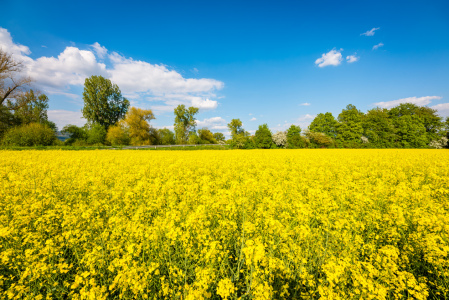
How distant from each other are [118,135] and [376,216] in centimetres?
5356

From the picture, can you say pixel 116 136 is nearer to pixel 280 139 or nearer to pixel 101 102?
pixel 101 102

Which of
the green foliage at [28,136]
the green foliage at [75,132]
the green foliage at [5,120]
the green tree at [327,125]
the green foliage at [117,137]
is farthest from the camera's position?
the green tree at [327,125]

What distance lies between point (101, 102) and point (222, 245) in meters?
64.2

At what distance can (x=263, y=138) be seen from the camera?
41.7m

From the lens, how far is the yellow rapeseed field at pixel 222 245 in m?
2.19

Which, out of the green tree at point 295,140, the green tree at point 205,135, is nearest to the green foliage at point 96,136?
the green tree at point 205,135

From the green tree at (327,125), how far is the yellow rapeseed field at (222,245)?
4785cm

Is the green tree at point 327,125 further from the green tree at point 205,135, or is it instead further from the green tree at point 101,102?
the green tree at point 101,102

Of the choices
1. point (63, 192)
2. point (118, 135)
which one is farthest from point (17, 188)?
point (118, 135)

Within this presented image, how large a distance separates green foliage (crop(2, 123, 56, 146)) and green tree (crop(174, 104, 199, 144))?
3595 cm

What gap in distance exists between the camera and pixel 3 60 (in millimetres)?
24719

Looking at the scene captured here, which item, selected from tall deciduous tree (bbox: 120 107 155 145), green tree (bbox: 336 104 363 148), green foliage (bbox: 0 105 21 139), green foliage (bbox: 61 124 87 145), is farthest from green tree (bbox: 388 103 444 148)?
green foliage (bbox: 61 124 87 145)

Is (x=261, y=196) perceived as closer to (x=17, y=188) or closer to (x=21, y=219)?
(x=21, y=219)

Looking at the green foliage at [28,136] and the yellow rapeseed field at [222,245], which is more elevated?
Result: the green foliage at [28,136]
